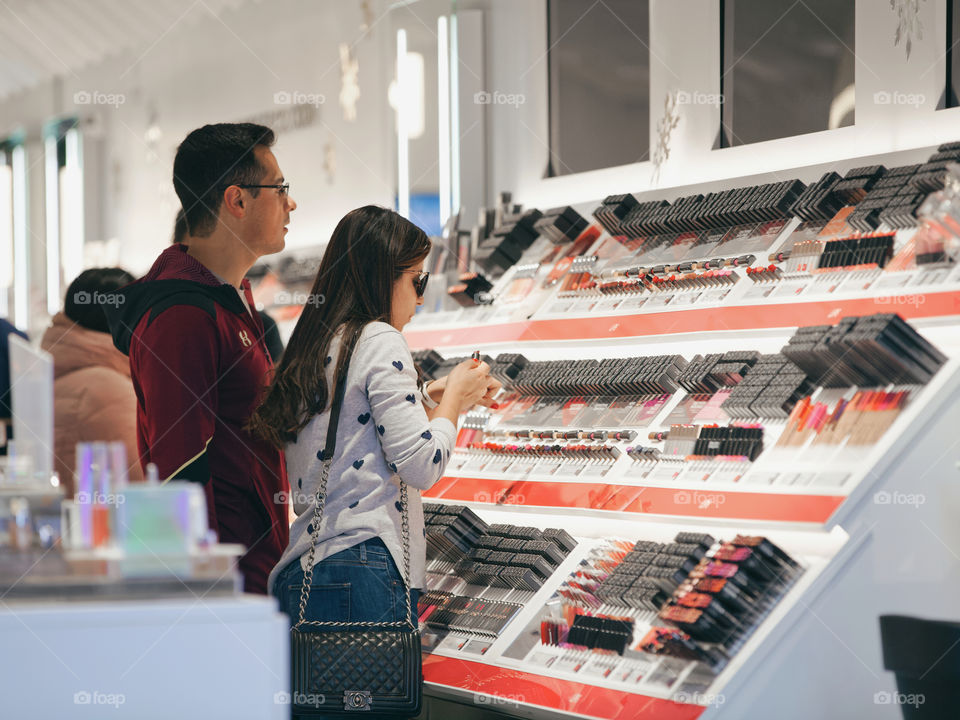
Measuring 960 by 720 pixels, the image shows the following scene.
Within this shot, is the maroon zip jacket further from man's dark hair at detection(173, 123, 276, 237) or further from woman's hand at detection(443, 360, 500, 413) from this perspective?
woman's hand at detection(443, 360, 500, 413)

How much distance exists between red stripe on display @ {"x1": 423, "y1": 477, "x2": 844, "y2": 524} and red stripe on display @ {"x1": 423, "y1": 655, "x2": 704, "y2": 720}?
47 centimetres

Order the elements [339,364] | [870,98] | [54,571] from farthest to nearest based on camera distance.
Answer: [870,98], [339,364], [54,571]

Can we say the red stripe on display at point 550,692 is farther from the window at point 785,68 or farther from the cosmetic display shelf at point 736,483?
the window at point 785,68

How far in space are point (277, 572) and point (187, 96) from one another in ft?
19.3

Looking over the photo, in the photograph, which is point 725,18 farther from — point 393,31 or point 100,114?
point 100,114

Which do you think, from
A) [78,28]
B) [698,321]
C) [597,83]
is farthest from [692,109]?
[78,28]

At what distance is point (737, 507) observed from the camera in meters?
2.81

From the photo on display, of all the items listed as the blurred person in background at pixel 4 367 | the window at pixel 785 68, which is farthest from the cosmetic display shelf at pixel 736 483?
the blurred person in background at pixel 4 367

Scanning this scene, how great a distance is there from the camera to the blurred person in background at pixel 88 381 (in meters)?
4.38

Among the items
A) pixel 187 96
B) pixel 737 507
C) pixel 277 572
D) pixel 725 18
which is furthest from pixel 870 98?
pixel 187 96

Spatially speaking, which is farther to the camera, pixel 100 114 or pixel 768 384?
pixel 100 114

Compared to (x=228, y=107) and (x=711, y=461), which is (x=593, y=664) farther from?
(x=228, y=107)

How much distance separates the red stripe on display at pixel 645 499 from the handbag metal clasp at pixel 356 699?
0.89 m

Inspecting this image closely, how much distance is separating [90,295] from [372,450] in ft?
6.70
